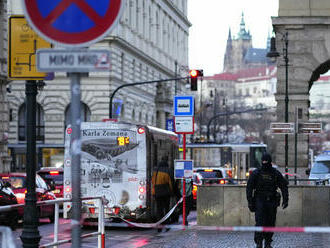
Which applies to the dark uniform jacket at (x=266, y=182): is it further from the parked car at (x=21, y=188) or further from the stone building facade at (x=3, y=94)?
the stone building facade at (x=3, y=94)

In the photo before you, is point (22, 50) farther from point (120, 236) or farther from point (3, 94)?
point (3, 94)

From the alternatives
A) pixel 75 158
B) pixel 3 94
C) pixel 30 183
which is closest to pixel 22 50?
pixel 30 183

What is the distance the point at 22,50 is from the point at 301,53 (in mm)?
28032

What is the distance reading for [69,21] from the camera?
19.2 feet

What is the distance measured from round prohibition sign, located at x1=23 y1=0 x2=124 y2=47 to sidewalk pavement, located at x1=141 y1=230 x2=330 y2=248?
1085 cm

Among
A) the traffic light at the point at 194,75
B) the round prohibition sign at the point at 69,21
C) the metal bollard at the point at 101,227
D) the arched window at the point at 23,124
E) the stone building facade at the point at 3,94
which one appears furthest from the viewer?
the arched window at the point at 23,124

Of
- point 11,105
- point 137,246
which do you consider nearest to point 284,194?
point 137,246

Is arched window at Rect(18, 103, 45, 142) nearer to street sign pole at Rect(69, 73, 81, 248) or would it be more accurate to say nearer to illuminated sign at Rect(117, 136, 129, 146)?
Result: illuminated sign at Rect(117, 136, 129, 146)

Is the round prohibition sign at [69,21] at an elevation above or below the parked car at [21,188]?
above

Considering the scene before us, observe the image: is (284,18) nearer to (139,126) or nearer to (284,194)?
(139,126)

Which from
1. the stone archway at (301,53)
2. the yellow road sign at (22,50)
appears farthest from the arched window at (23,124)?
the yellow road sign at (22,50)

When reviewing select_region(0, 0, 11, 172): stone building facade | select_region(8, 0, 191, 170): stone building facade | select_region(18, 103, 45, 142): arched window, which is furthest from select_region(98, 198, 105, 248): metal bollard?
select_region(18, 103, 45, 142): arched window

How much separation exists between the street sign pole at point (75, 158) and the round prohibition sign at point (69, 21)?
297 millimetres

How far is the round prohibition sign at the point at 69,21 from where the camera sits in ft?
19.2
